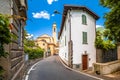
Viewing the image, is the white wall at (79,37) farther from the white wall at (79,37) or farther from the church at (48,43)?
the church at (48,43)

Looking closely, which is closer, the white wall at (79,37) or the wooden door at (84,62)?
the white wall at (79,37)

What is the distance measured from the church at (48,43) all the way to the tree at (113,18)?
6873 centimetres

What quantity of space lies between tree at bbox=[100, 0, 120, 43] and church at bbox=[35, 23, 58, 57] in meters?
68.7

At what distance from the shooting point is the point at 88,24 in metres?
38.4

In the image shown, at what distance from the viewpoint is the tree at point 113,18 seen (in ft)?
65.7

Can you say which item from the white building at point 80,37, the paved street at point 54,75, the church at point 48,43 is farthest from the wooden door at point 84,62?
the church at point 48,43

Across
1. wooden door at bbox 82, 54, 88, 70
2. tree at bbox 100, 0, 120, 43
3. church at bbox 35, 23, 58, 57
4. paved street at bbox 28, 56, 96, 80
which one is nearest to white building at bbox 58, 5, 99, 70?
wooden door at bbox 82, 54, 88, 70

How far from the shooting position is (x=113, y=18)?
817 inches

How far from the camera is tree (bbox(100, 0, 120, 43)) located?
20.0m

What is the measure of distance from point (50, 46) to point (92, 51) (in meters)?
86.9

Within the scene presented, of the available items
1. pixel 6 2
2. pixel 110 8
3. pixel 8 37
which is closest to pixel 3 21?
pixel 8 37

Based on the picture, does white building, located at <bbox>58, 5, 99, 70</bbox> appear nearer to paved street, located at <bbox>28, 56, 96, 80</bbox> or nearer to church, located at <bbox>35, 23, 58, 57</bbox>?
paved street, located at <bbox>28, 56, 96, 80</bbox>

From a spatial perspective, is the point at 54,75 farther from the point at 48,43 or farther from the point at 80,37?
the point at 48,43

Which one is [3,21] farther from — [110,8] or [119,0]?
[110,8]
